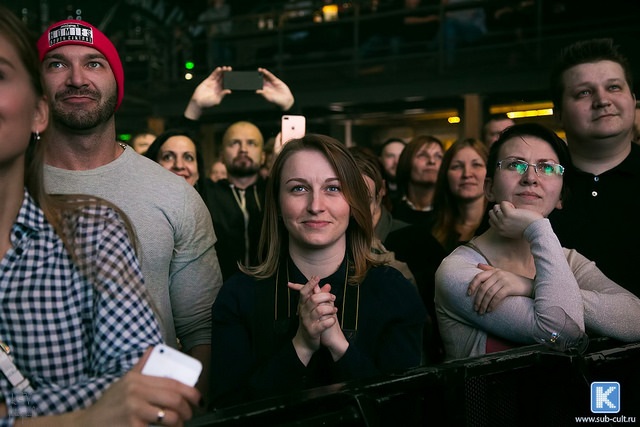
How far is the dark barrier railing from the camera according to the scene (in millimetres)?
1044

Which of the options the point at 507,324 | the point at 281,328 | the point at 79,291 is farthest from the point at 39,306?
the point at 507,324

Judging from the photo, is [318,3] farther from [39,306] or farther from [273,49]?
[39,306]

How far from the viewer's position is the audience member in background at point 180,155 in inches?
148

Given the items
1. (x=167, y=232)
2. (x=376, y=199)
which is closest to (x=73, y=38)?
(x=167, y=232)

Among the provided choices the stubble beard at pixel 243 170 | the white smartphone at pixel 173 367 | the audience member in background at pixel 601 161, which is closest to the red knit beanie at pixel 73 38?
the white smartphone at pixel 173 367

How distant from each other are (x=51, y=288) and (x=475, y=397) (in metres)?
0.78

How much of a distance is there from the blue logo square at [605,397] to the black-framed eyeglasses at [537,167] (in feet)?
2.48

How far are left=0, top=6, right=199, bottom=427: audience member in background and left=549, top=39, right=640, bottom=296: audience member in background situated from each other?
1.70 m

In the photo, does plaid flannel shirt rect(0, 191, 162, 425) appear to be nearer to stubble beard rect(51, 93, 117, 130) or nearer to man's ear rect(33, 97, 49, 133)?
man's ear rect(33, 97, 49, 133)

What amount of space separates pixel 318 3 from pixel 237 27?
1304 millimetres

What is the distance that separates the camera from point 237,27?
10.3m

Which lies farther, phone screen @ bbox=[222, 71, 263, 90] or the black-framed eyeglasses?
phone screen @ bbox=[222, 71, 263, 90]

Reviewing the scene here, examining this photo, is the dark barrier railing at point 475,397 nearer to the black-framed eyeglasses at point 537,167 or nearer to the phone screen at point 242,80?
the black-framed eyeglasses at point 537,167

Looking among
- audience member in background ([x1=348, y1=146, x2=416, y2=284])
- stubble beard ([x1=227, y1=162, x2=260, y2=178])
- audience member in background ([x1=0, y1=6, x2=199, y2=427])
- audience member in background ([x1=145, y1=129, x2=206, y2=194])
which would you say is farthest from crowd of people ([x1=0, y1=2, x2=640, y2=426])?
stubble beard ([x1=227, y1=162, x2=260, y2=178])
